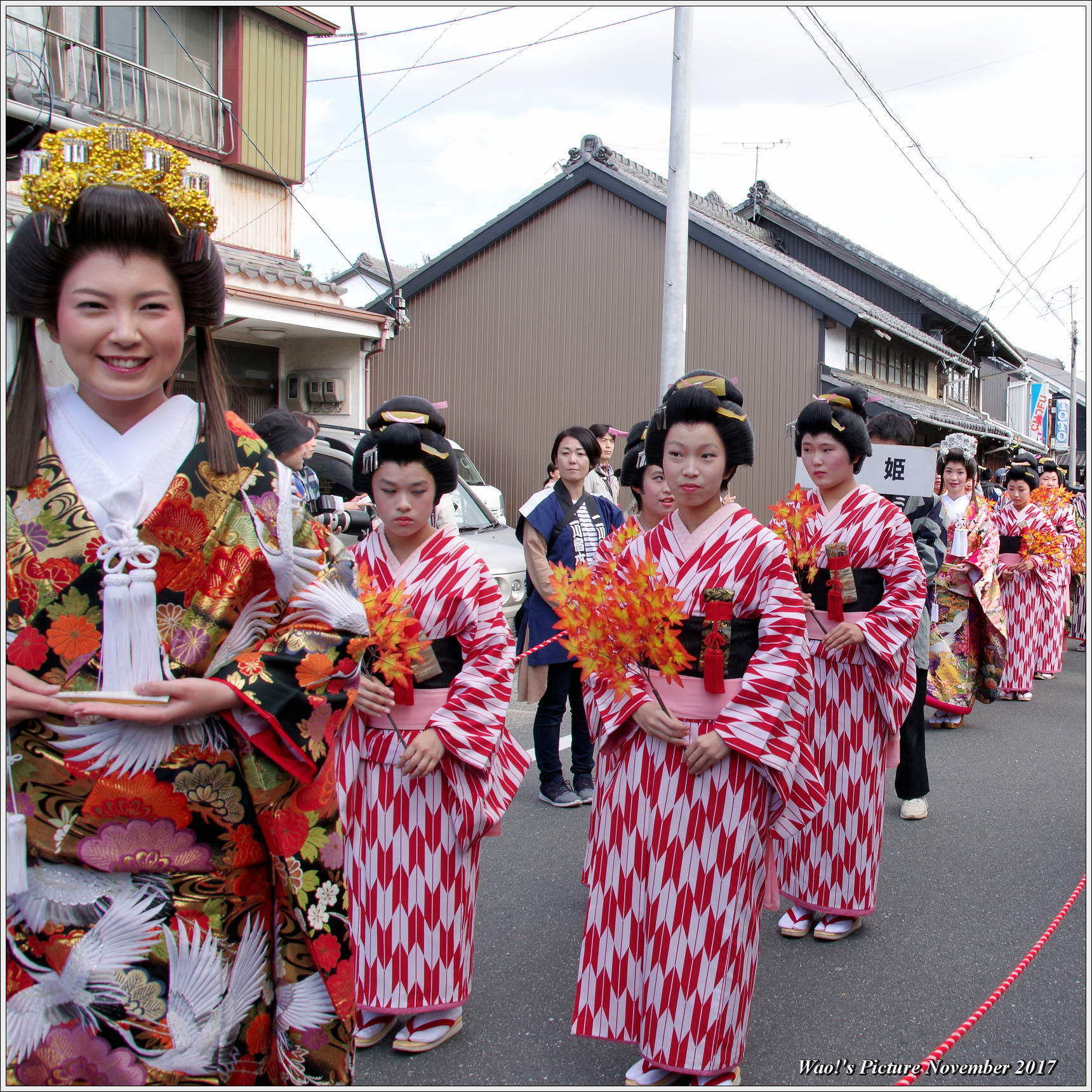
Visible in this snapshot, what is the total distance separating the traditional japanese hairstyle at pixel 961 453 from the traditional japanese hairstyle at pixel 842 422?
3.52 metres

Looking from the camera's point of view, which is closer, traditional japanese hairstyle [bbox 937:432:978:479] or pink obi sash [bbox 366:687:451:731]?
pink obi sash [bbox 366:687:451:731]

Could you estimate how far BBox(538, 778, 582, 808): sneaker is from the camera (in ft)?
17.8

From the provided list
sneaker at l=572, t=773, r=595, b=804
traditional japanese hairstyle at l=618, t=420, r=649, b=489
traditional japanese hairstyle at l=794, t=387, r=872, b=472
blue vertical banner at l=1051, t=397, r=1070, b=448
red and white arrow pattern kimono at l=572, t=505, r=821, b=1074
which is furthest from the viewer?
blue vertical banner at l=1051, t=397, r=1070, b=448

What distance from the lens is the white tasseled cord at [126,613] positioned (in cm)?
167

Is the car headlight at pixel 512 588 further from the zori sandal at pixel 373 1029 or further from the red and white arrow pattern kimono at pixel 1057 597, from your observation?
the zori sandal at pixel 373 1029

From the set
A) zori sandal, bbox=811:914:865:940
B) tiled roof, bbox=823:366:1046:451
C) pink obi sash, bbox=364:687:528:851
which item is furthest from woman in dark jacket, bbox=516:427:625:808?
tiled roof, bbox=823:366:1046:451

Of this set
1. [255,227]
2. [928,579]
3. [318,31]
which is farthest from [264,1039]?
[318,31]

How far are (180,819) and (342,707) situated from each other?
1.12ft

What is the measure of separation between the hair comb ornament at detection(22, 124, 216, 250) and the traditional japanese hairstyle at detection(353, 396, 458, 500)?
1266 mm

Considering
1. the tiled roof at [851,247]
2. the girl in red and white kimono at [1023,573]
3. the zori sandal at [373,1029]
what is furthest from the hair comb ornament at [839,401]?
the tiled roof at [851,247]

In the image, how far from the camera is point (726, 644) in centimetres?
285

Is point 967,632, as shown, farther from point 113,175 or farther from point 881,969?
point 113,175

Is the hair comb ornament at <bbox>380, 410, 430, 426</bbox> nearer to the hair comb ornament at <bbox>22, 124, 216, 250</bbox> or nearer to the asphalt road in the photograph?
the hair comb ornament at <bbox>22, 124, 216, 250</bbox>

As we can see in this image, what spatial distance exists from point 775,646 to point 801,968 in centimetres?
157
